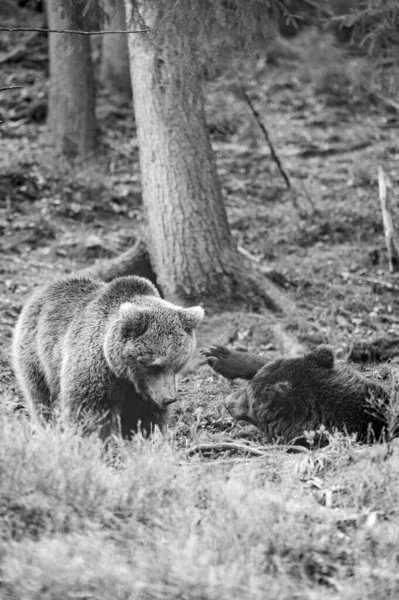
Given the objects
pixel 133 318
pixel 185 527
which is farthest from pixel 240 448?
pixel 185 527

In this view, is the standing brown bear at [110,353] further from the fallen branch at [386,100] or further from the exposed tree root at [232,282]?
the fallen branch at [386,100]

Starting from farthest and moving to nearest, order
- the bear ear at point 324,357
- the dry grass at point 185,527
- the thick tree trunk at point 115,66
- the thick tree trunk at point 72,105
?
1. the thick tree trunk at point 115,66
2. the thick tree trunk at point 72,105
3. the bear ear at point 324,357
4. the dry grass at point 185,527

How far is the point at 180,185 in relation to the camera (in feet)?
30.5

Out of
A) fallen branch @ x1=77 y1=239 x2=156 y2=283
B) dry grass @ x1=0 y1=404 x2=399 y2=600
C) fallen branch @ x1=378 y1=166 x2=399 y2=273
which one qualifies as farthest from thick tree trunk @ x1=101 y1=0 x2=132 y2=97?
dry grass @ x1=0 y1=404 x2=399 y2=600

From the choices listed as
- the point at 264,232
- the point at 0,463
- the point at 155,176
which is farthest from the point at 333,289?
the point at 0,463

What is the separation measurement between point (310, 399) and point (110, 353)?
1677 millimetres

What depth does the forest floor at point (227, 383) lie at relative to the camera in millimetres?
3824

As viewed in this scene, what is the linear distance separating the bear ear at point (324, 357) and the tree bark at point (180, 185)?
294 centimetres

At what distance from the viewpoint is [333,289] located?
1059 cm

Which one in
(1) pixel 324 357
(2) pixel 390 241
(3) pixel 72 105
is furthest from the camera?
(3) pixel 72 105

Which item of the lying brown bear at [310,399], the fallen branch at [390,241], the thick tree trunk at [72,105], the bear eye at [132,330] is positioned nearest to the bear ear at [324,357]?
the lying brown bear at [310,399]

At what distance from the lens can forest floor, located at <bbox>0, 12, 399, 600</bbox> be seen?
3824mm

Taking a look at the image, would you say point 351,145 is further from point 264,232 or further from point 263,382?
point 263,382

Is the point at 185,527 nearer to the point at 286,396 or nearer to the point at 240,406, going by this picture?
the point at 286,396
